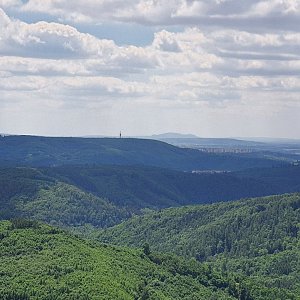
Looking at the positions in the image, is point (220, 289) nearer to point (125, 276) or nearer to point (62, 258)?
point (125, 276)

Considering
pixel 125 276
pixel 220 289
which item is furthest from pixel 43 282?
pixel 220 289

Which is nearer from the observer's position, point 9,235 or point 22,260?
point 22,260

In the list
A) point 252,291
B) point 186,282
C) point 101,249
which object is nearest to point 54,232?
point 101,249

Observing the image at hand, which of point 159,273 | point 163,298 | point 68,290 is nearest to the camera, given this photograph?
point 68,290

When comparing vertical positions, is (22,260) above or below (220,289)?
above

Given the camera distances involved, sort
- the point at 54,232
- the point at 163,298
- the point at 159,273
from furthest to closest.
Answer: the point at 54,232 → the point at 159,273 → the point at 163,298

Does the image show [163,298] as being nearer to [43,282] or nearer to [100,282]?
[100,282]
